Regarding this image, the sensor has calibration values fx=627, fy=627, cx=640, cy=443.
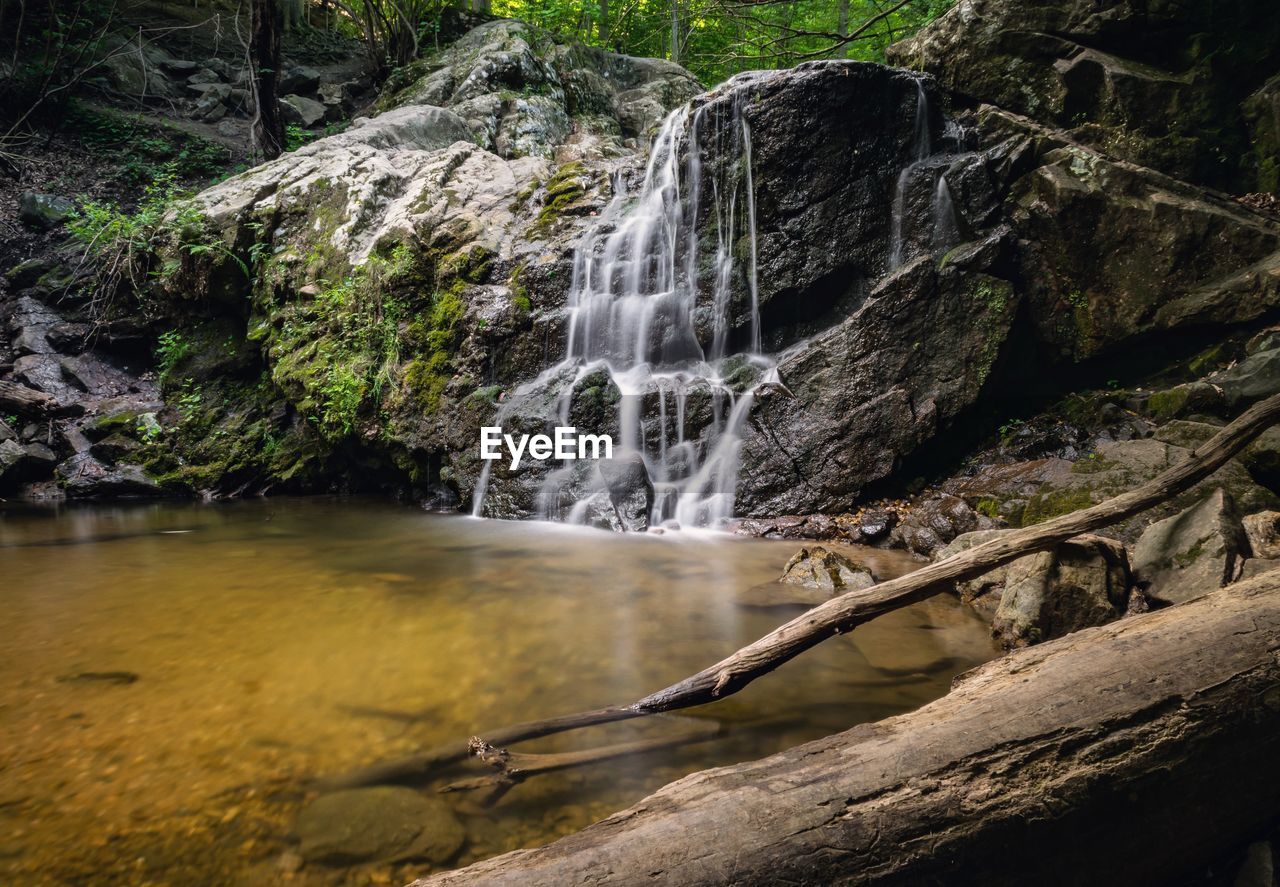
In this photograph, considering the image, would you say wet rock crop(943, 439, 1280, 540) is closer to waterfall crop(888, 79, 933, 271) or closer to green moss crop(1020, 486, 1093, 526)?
green moss crop(1020, 486, 1093, 526)

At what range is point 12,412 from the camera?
8914 millimetres

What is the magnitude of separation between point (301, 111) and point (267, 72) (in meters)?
3.22

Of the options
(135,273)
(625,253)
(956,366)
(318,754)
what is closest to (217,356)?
(135,273)

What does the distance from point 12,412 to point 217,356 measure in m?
2.63

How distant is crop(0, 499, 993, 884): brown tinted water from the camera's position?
2.08m

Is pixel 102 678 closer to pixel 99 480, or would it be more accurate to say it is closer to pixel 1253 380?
pixel 99 480

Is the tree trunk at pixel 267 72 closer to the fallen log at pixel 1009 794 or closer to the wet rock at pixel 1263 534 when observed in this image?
the fallen log at pixel 1009 794

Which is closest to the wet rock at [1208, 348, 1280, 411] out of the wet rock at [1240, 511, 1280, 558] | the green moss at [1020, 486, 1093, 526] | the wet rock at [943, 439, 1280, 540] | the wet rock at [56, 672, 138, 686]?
the wet rock at [943, 439, 1280, 540]

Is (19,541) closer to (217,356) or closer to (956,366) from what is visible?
(217,356)

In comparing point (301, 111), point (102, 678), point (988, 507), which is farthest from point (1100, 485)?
point (301, 111)

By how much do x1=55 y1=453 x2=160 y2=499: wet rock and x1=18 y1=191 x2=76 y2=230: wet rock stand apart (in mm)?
5721

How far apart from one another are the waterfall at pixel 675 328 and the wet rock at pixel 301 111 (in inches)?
394

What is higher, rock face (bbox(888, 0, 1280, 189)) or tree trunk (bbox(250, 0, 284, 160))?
tree trunk (bbox(250, 0, 284, 160))

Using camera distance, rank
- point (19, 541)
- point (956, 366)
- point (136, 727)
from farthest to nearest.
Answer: point (956, 366), point (19, 541), point (136, 727)
